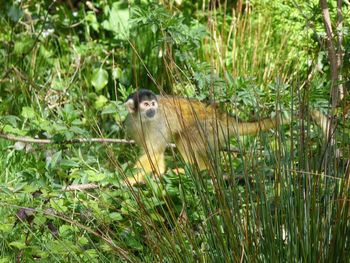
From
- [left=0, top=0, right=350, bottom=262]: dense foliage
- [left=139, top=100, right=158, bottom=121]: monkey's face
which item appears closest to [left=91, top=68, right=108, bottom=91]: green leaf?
[left=0, top=0, right=350, bottom=262]: dense foliage

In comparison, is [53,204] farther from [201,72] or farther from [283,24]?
[283,24]

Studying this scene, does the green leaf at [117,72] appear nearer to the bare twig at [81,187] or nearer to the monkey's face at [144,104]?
the monkey's face at [144,104]

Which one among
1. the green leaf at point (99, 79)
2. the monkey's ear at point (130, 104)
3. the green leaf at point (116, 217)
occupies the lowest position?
the green leaf at point (99, 79)

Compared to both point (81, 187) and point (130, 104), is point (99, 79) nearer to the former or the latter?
point (130, 104)

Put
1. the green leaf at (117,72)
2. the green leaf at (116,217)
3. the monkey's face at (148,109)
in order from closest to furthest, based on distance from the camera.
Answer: the green leaf at (116,217)
the monkey's face at (148,109)
the green leaf at (117,72)

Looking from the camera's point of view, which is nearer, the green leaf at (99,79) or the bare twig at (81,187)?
the bare twig at (81,187)

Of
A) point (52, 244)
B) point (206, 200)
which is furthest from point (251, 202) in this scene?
point (52, 244)

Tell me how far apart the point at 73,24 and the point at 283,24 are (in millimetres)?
2025

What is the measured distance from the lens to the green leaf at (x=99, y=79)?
6.33 meters

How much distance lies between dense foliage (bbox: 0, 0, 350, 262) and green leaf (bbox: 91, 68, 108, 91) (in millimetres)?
11

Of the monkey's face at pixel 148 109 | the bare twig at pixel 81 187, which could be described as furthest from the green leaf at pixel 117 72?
the bare twig at pixel 81 187

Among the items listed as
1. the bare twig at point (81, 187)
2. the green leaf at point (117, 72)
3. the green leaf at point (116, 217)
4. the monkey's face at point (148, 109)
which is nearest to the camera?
the green leaf at point (116, 217)

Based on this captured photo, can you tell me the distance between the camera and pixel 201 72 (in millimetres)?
5020

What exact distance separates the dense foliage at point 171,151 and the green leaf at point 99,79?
1cm
